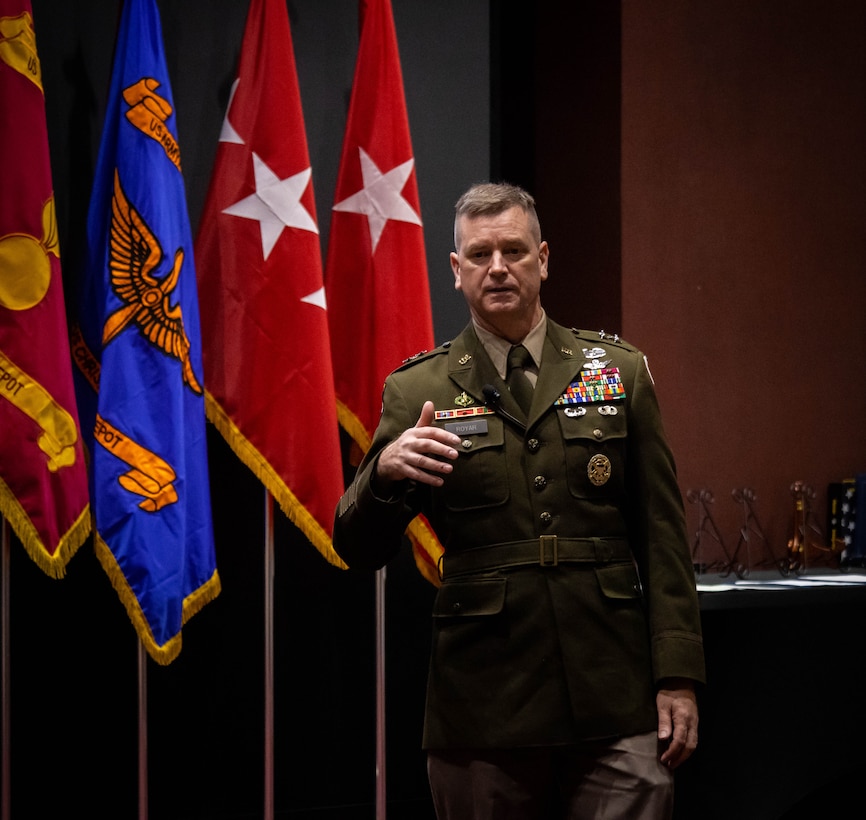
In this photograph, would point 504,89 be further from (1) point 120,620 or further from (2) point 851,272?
(1) point 120,620

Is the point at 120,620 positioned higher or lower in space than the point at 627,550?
lower

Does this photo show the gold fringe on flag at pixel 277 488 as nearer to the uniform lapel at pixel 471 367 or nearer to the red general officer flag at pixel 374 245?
the red general officer flag at pixel 374 245

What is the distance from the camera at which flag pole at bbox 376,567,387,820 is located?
3.05 meters

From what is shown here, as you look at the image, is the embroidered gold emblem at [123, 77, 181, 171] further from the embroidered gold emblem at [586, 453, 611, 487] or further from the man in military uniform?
the embroidered gold emblem at [586, 453, 611, 487]

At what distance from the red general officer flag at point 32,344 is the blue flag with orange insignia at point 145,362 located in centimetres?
9

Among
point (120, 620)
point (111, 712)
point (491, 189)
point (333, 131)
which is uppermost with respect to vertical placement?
point (333, 131)

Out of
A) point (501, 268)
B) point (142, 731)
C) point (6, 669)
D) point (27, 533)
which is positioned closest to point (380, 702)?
point (142, 731)

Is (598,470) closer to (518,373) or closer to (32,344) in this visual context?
(518,373)

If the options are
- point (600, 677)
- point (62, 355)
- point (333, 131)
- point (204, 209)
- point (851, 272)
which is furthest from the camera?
point (851, 272)

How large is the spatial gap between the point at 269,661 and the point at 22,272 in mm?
1214

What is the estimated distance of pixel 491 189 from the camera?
191 centimetres

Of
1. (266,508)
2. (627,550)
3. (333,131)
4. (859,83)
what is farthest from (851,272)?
(627,550)

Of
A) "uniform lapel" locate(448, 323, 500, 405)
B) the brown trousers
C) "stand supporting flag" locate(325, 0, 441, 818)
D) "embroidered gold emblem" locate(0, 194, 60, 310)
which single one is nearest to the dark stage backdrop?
"stand supporting flag" locate(325, 0, 441, 818)

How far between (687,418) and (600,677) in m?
2.09
